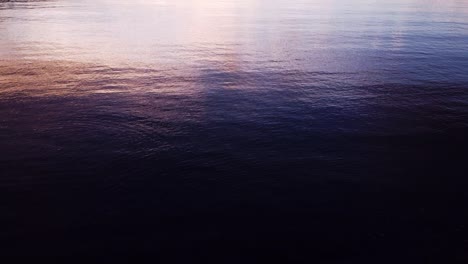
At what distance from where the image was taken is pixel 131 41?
3609 cm

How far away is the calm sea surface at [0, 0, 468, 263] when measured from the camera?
9.69m

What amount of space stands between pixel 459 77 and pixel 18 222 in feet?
79.1

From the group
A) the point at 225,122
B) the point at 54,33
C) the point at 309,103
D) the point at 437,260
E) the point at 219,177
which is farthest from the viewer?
the point at 54,33

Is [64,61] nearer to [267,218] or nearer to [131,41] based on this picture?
[131,41]

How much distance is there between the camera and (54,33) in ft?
130

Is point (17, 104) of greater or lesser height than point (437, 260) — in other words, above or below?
above

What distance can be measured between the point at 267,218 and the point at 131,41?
29.3m

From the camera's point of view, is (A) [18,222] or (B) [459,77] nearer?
(A) [18,222]

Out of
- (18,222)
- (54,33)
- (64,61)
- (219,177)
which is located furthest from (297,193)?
(54,33)

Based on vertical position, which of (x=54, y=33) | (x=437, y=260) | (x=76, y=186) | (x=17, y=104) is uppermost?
(x=54, y=33)

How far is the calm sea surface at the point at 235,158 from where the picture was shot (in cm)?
969

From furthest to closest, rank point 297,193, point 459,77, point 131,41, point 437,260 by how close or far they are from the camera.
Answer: point 131,41 → point 459,77 → point 297,193 → point 437,260

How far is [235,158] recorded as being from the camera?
13.7 meters

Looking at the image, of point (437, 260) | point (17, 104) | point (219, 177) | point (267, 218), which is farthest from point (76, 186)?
point (437, 260)
